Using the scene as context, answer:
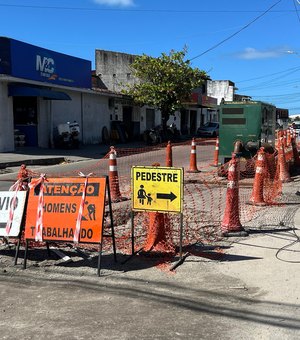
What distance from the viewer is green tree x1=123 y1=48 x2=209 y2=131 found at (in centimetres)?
3272

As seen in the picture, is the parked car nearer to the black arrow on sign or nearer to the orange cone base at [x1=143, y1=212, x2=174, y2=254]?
the orange cone base at [x1=143, y1=212, x2=174, y2=254]

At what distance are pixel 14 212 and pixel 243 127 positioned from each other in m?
9.30

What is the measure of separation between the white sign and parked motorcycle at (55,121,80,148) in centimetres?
1894

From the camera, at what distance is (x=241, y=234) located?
6688mm

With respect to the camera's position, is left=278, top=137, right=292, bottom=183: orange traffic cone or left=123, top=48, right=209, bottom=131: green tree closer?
left=278, top=137, right=292, bottom=183: orange traffic cone

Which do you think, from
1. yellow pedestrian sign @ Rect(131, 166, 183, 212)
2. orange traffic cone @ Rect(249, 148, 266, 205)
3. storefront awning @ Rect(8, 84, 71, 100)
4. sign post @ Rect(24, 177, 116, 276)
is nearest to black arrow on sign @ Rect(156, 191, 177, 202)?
yellow pedestrian sign @ Rect(131, 166, 183, 212)

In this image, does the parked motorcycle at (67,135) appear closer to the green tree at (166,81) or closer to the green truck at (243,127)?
the green tree at (166,81)

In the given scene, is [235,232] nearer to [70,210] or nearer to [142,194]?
[142,194]

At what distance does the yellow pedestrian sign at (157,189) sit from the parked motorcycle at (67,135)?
1944cm

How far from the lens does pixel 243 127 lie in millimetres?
13688

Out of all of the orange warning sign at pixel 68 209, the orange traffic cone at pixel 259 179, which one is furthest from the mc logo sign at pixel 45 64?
the orange warning sign at pixel 68 209

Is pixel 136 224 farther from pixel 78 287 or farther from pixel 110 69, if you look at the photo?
pixel 110 69

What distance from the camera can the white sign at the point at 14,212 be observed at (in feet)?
18.9

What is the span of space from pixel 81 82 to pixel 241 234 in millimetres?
23580
